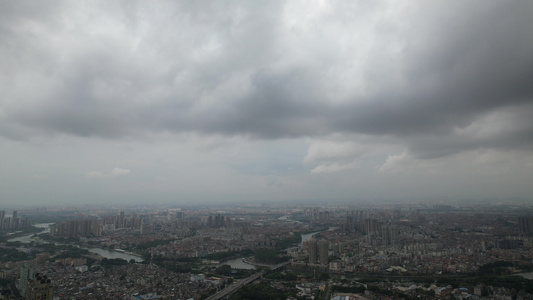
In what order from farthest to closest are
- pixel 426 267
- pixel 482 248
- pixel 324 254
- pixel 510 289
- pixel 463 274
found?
pixel 482 248, pixel 324 254, pixel 426 267, pixel 463 274, pixel 510 289

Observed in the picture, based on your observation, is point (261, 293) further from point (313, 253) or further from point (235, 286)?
point (313, 253)

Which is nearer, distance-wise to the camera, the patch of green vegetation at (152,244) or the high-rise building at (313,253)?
the high-rise building at (313,253)

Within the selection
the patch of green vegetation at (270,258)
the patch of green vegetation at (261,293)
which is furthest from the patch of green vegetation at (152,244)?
the patch of green vegetation at (261,293)

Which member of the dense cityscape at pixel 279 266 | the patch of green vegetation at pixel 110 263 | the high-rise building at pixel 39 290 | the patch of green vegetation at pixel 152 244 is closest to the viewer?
the high-rise building at pixel 39 290

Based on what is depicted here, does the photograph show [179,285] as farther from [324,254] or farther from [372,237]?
[372,237]

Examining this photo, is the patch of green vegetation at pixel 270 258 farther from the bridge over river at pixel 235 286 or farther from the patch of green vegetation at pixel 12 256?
the patch of green vegetation at pixel 12 256

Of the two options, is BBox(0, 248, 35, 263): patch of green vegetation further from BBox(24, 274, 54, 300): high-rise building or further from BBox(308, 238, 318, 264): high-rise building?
BBox(308, 238, 318, 264): high-rise building

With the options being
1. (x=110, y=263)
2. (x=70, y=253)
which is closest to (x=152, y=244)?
(x=70, y=253)

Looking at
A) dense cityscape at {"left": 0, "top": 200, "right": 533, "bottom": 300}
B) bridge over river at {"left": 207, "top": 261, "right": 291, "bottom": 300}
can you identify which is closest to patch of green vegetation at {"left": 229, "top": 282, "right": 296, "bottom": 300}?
dense cityscape at {"left": 0, "top": 200, "right": 533, "bottom": 300}

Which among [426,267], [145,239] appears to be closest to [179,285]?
[426,267]

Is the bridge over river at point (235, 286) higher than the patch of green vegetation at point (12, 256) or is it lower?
lower

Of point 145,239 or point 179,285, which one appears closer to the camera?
point 179,285
